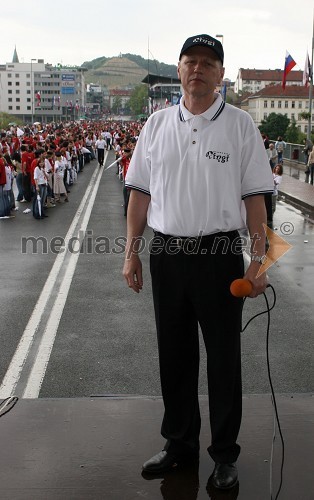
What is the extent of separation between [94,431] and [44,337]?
A: 3356 mm

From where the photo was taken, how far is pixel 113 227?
15.3 meters

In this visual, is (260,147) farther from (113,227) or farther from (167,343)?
(113,227)

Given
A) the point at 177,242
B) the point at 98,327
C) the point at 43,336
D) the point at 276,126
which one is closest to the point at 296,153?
the point at 98,327

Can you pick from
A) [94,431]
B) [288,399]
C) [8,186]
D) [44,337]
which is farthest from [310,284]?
[8,186]

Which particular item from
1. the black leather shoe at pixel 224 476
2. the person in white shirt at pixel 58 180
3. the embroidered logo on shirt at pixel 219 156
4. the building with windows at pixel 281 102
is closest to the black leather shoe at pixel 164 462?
the black leather shoe at pixel 224 476

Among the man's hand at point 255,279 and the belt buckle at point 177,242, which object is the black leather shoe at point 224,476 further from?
the belt buckle at point 177,242

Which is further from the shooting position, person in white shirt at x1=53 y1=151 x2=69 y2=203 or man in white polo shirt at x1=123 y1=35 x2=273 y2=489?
person in white shirt at x1=53 y1=151 x2=69 y2=203

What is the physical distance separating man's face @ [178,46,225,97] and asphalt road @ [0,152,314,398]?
9.70 feet

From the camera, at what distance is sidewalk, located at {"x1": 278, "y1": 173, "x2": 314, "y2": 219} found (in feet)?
62.8

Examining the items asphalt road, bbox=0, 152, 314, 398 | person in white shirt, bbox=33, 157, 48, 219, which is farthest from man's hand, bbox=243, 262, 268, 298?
A: person in white shirt, bbox=33, 157, 48, 219

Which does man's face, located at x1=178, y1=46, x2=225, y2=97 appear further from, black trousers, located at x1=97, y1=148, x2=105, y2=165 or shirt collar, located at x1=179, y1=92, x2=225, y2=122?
black trousers, located at x1=97, y1=148, x2=105, y2=165

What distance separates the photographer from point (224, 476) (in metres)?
3.16

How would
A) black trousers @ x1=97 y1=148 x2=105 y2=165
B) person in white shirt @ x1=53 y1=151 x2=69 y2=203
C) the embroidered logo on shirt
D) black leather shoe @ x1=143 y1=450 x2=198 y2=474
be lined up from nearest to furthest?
the embroidered logo on shirt
black leather shoe @ x1=143 y1=450 x2=198 y2=474
person in white shirt @ x1=53 y1=151 x2=69 y2=203
black trousers @ x1=97 y1=148 x2=105 y2=165

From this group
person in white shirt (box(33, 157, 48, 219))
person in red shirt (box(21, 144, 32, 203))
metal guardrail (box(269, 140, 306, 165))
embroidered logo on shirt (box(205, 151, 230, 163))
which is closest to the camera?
embroidered logo on shirt (box(205, 151, 230, 163))
